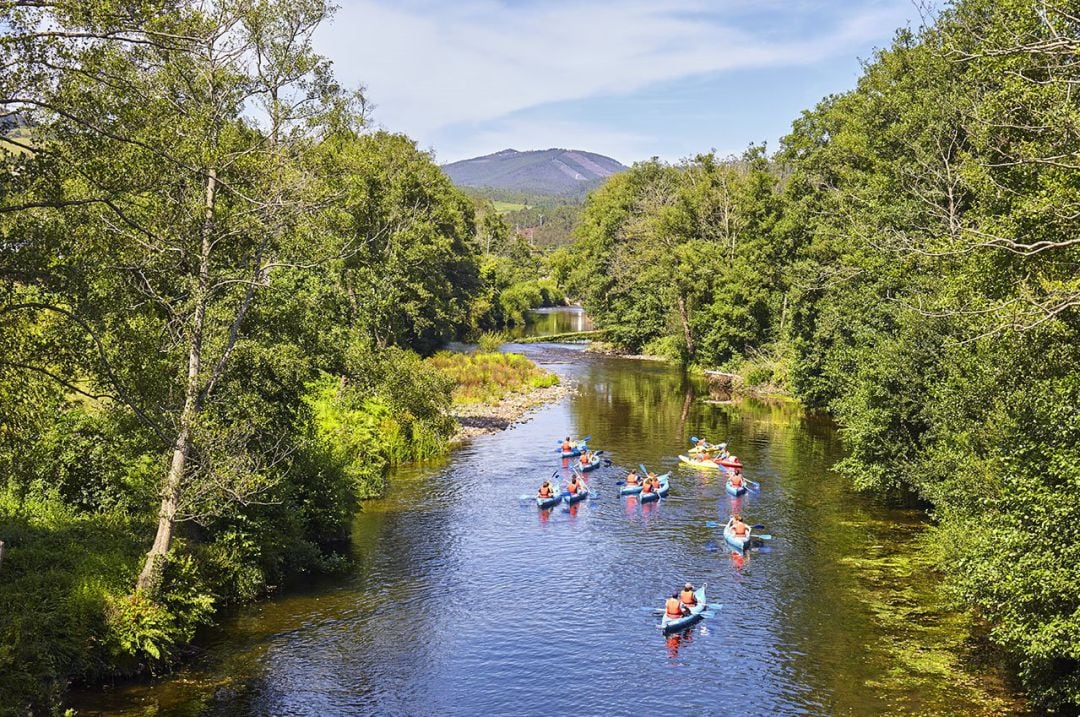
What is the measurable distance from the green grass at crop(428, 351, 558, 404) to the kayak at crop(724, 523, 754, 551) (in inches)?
1215

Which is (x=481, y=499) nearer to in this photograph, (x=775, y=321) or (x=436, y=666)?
(x=436, y=666)

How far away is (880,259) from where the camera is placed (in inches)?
1625

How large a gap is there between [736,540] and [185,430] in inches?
753

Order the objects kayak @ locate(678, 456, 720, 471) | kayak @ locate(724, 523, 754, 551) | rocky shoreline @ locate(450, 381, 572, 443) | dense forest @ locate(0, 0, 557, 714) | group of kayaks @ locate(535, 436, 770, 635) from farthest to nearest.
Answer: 1. rocky shoreline @ locate(450, 381, 572, 443)
2. kayak @ locate(678, 456, 720, 471)
3. kayak @ locate(724, 523, 754, 551)
4. group of kayaks @ locate(535, 436, 770, 635)
5. dense forest @ locate(0, 0, 557, 714)

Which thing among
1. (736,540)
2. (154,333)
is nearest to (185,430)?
(154,333)

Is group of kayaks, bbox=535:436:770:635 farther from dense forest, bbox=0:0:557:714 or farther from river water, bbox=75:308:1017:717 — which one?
dense forest, bbox=0:0:557:714

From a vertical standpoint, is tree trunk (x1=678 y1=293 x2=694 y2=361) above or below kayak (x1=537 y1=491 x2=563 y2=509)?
above

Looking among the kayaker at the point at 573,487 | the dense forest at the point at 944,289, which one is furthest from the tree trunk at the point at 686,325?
the kayaker at the point at 573,487

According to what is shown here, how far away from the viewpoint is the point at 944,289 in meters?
30.3

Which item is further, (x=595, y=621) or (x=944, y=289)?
(x=944, y=289)

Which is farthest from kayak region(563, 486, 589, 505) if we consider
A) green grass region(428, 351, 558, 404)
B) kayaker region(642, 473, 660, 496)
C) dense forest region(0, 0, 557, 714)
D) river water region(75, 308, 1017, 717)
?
green grass region(428, 351, 558, 404)

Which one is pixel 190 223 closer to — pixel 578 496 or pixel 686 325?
pixel 578 496

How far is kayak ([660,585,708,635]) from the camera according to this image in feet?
77.7

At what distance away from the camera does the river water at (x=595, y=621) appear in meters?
20.0
